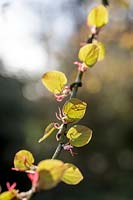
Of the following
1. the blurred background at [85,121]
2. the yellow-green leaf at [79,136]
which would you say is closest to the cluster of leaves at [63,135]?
the yellow-green leaf at [79,136]

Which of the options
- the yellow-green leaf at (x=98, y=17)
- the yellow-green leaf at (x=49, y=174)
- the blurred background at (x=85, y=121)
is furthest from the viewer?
the blurred background at (x=85, y=121)

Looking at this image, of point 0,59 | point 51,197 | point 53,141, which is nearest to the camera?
point 0,59

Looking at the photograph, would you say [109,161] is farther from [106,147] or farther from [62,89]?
[62,89]

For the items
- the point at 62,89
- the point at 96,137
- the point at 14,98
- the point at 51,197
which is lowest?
the point at 51,197

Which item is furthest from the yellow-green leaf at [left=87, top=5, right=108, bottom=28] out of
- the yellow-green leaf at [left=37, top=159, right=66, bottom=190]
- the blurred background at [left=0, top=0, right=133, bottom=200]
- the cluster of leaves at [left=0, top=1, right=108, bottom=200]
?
the blurred background at [left=0, top=0, right=133, bottom=200]

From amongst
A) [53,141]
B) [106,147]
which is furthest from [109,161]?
[53,141]

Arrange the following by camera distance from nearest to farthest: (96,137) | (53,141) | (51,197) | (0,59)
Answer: (0,59) → (51,197) → (53,141) → (96,137)

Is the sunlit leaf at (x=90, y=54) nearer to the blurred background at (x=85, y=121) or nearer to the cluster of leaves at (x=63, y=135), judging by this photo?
the cluster of leaves at (x=63, y=135)
